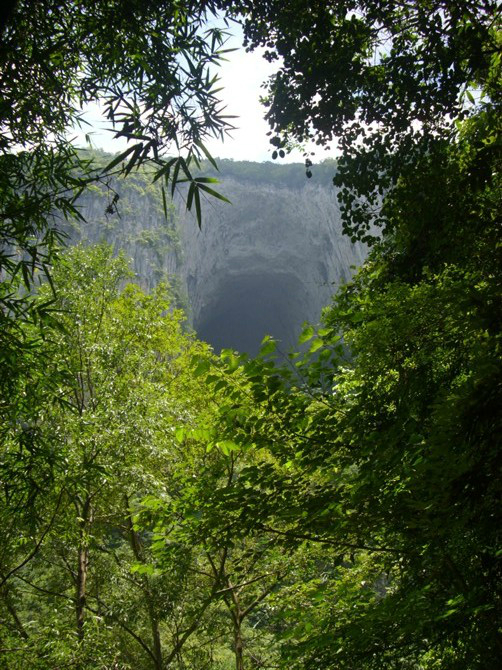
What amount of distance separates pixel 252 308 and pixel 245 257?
19.7ft

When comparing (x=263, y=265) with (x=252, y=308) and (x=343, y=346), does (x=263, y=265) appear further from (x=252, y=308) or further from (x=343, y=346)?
(x=343, y=346)

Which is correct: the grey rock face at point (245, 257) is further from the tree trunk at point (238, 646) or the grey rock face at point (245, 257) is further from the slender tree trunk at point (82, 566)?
the tree trunk at point (238, 646)

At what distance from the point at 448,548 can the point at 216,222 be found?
5566 centimetres

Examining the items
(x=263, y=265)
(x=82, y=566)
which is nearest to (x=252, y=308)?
(x=263, y=265)

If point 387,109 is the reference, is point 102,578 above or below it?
below

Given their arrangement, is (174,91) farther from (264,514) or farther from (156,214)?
(156,214)

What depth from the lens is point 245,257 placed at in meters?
52.6

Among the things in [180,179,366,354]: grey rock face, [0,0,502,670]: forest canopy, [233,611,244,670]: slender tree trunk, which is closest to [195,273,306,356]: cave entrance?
[180,179,366,354]: grey rock face

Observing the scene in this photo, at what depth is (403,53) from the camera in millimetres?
4078

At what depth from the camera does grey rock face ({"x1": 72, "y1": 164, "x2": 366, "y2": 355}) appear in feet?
170

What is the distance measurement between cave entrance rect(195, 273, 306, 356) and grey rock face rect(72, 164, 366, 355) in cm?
11

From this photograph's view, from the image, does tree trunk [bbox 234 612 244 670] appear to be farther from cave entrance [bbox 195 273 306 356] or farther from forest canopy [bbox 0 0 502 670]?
cave entrance [bbox 195 273 306 356]

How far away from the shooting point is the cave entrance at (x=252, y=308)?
5206 cm

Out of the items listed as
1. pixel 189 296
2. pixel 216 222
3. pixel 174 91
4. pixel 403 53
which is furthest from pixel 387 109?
pixel 216 222
